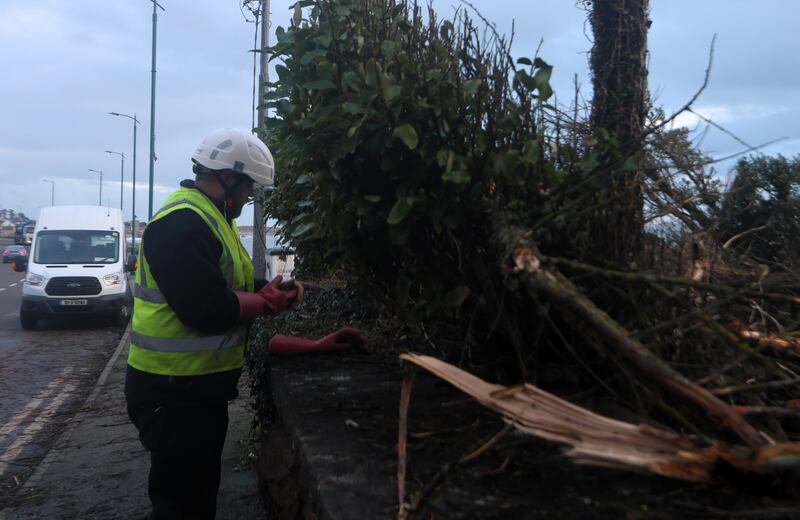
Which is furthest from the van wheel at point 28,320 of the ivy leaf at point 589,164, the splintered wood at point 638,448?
the splintered wood at point 638,448

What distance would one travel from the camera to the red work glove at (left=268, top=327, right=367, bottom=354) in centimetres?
443

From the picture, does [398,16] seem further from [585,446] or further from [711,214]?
[585,446]

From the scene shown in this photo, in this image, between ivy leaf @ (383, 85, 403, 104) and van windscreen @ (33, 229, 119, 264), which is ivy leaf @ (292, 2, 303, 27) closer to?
ivy leaf @ (383, 85, 403, 104)

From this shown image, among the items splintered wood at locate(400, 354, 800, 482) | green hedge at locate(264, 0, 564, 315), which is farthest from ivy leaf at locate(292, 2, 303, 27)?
splintered wood at locate(400, 354, 800, 482)

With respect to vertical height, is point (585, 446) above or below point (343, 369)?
above

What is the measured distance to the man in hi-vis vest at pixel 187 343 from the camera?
3.06m

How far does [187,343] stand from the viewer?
3.22 metres

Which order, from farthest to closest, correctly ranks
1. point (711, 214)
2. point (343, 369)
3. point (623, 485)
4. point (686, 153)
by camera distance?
point (343, 369) → point (711, 214) → point (686, 153) → point (623, 485)

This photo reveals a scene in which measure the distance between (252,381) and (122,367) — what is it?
5974mm

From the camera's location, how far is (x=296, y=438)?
283cm

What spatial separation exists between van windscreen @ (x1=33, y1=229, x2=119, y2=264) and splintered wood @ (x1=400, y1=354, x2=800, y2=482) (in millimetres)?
15529

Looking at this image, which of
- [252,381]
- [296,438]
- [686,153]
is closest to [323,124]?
[296,438]

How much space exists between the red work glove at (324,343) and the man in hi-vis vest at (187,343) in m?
0.95

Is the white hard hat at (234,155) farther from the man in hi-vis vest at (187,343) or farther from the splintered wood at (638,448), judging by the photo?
the splintered wood at (638,448)
